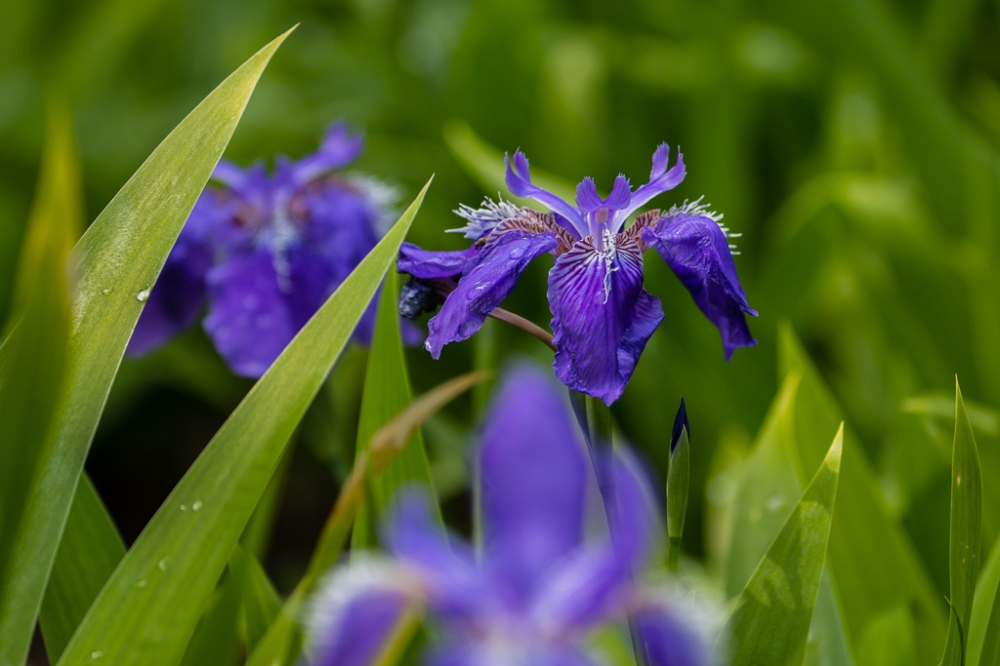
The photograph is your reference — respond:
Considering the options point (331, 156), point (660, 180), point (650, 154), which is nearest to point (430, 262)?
point (660, 180)

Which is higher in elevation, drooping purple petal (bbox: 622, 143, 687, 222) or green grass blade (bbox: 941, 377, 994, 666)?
drooping purple petal (bbox: 622, 143, 687, 222)

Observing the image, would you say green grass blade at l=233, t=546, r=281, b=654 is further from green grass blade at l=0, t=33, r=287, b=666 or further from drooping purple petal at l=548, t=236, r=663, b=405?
drooping purple petal at l=548, t=236, r=663, b=405

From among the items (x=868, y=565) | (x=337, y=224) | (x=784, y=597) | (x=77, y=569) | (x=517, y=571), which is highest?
(x=337, y=224)

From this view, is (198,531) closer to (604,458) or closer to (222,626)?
(222,626)

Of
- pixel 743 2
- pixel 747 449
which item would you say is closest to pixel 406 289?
pixel 747 449

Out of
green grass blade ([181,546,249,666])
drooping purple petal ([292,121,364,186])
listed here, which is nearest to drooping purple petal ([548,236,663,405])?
green grass blade ([181,546,249,666])

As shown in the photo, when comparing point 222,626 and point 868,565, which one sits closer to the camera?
point 222,626
